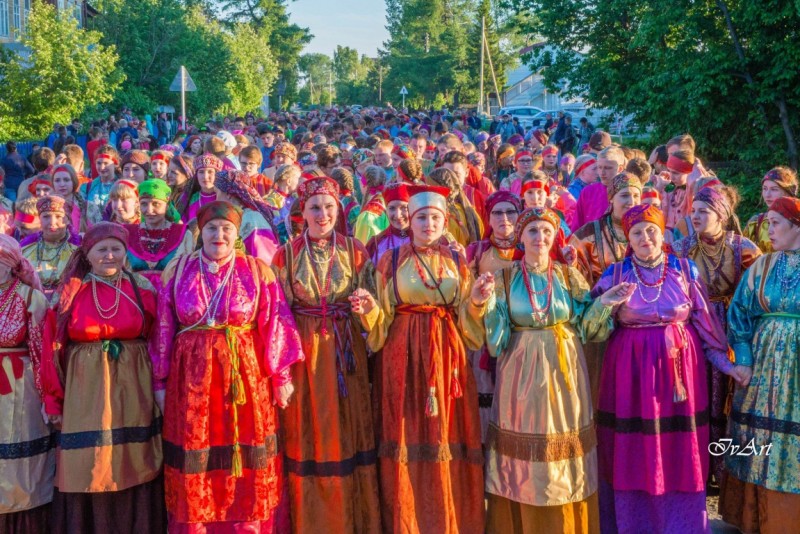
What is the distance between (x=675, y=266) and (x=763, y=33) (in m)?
10.5

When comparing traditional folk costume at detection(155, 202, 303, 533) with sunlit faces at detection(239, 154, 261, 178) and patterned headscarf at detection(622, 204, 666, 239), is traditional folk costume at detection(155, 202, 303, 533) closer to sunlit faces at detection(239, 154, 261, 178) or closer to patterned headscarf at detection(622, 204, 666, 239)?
patterned headscarf at detection(622, 204, 666, 239)

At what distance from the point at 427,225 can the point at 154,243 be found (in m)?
1.99

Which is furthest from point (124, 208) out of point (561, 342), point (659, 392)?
point (659, 392)

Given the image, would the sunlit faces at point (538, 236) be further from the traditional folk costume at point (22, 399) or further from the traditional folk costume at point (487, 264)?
the traditional folk costume at point (22, 399)

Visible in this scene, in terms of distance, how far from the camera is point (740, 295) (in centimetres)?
487

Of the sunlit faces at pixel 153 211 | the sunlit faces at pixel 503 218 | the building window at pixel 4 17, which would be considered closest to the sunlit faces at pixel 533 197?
the sunlit faces at pixel 503 218

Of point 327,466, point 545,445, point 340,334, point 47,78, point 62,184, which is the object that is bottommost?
point 327,466

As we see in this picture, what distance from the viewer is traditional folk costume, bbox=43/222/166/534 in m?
4.43

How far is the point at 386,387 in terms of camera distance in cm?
470

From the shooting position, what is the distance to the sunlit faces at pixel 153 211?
5555 mm

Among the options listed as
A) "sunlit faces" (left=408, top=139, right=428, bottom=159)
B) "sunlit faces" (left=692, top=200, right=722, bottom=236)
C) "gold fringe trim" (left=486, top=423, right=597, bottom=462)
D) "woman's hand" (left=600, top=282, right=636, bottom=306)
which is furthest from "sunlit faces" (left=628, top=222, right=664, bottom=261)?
"sunlit faces" (left=408, top=139, right=428, bottom=159)

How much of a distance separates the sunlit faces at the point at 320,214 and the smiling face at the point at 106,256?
1.09 meters

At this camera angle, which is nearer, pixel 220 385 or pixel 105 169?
pixel 220 385

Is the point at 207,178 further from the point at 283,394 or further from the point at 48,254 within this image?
the point at 283,394
